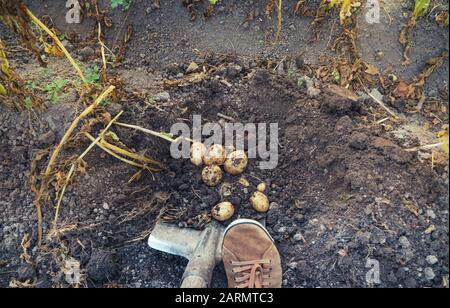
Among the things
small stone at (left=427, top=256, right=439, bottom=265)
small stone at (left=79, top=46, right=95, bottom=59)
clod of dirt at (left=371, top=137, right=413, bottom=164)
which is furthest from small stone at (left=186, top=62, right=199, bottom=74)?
small stone at (left=427, top=256, right=439, bottom=265)

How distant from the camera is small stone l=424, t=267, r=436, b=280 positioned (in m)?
2.01

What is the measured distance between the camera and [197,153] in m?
2.33

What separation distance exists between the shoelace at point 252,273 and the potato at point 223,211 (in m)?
0.24

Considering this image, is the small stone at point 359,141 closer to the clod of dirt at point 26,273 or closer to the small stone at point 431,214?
the small stone at point 431,214

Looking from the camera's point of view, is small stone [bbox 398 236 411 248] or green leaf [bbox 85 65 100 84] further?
green leaf [bbox 85 65 100 84]

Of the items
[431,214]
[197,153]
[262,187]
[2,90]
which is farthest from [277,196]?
[2,90]

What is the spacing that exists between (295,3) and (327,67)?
50 cm

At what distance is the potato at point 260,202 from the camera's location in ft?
7.43

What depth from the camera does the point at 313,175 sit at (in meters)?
2.33

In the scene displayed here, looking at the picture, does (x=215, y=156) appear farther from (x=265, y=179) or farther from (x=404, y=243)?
(x=404, y=243)

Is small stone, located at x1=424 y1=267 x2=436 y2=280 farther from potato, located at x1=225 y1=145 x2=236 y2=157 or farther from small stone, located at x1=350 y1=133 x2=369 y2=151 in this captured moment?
potato, located at x1=225 y1=145 x2=236 y2=157

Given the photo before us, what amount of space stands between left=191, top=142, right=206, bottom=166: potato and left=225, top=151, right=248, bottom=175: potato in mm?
142

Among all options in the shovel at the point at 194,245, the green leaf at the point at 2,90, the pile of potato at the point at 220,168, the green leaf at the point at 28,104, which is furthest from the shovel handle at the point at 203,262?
the green leaf at the point at 2,90

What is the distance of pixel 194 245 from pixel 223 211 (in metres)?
0.23
